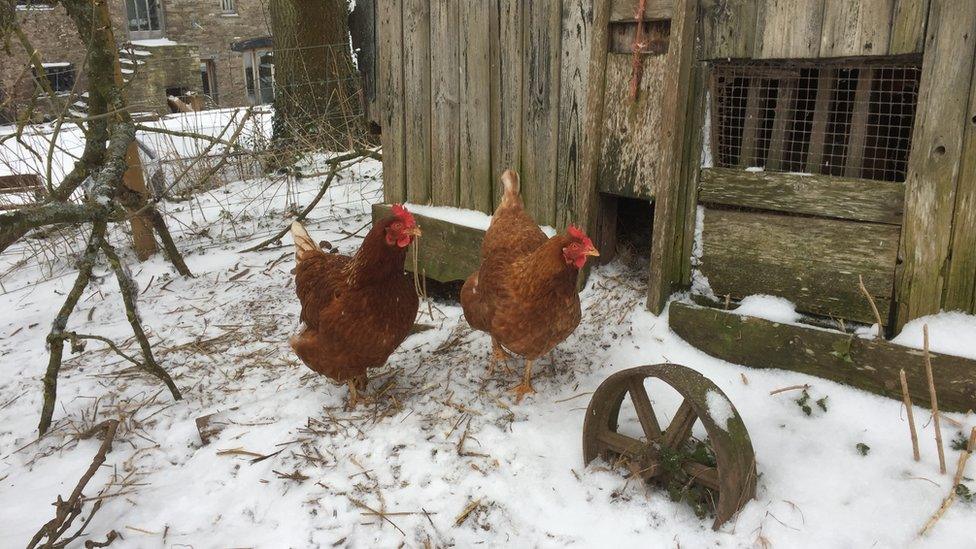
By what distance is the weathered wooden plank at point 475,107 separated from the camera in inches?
169

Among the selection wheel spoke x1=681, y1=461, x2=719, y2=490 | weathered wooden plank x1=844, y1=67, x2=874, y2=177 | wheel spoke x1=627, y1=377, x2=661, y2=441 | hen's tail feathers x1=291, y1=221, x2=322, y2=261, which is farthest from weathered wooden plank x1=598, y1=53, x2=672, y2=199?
hen's tail feathers x1=291, y1=221, x2=322, y2=261

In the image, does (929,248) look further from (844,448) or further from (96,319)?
(96,319)

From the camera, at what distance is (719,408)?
7.84ft

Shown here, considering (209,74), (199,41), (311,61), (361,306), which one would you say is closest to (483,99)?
(361,306)

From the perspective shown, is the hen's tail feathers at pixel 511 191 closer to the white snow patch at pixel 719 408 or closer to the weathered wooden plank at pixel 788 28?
the weathered wooden plank at pixel 788 28

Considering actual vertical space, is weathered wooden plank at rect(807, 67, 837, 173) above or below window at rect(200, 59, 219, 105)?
below

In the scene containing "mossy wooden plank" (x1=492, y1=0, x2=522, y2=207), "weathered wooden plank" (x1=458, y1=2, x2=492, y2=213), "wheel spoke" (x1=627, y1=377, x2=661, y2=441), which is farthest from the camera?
"weathered wooden plank" (x1=458, y1=2, x2=492, y2=213)

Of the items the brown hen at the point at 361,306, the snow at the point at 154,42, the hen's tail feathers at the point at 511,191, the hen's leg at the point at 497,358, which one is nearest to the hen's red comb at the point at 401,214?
the brown hen at the point at 361,306

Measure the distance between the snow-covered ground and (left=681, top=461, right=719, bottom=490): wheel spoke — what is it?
144mm

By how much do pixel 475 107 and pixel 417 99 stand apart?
2.02 feet

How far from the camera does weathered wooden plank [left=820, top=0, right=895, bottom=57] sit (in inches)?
108

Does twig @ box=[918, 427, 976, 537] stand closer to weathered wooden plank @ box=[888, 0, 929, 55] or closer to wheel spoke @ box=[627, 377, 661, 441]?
wheel spoke @ box=[627, 377, 661, 441]

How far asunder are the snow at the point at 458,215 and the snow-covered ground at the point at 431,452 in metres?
0.69

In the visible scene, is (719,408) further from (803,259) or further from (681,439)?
(803,259)
